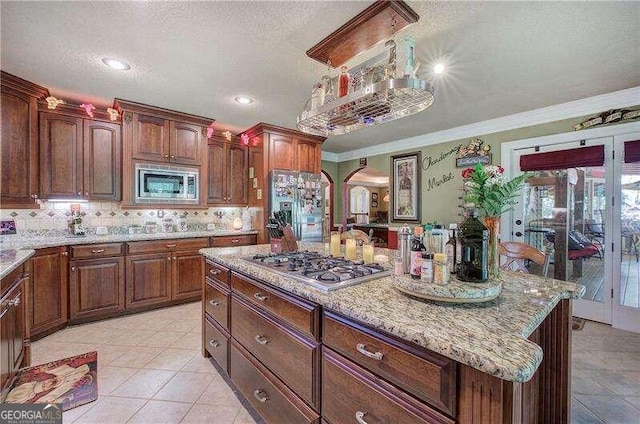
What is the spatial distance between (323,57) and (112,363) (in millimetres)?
2969

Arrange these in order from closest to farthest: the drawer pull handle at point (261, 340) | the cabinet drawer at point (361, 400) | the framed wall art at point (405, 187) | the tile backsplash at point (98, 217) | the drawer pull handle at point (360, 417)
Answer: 1. the cabinet drawer at point (361, 400)
2. the drawer pull handle at point (360, 417)
3. the drawer pull handle at point (261, 340)
4. the tile backsplash at point (98, 217)
5. the framed wall art at point (405, 187)

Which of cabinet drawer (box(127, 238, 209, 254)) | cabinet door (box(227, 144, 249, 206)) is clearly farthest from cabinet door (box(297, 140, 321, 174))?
cabinet drawer (box(127, 238, 209, 254))

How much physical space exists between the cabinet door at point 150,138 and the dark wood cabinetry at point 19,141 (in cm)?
84

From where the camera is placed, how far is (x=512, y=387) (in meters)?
0.72

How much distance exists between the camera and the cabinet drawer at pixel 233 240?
154 inches

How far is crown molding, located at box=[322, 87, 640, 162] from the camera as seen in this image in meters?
2.95

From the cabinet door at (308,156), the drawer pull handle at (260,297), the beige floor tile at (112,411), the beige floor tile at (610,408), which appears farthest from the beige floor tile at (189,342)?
the beige floor tile at (610,408)

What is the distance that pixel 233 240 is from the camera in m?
4.10

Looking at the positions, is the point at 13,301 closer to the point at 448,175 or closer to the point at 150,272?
the point at 150,272

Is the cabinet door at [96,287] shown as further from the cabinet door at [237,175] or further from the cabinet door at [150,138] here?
the cabinet door at [237,175]

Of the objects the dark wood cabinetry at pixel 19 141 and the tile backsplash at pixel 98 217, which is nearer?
the dark wood cabinetry at pixel 19 141

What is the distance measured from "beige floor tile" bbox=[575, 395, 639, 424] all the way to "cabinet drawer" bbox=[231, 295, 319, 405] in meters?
1.94

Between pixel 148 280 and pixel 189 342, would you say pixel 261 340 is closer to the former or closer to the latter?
pixel 189 342

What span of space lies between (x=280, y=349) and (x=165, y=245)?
2.69 meters
